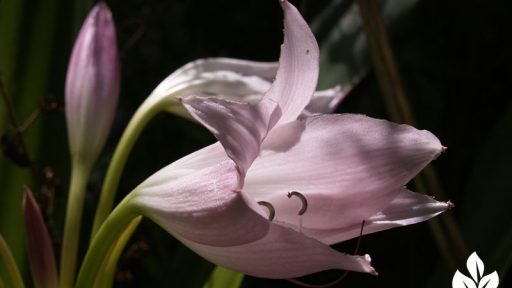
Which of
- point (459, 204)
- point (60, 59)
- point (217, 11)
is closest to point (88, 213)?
point (60, 59)

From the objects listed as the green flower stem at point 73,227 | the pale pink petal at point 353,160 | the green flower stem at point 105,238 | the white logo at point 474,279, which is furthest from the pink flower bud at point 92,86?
the white logo at point 474,279

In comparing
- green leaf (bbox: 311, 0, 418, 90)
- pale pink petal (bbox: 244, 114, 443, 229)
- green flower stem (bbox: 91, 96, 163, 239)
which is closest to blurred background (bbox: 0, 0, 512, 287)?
green leaf (bbox: 311, 0, 418, 90)

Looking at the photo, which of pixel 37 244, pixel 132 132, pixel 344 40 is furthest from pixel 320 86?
pixel 37 244

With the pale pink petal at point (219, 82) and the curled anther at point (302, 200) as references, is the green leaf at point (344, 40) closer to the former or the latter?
the pale pink petal at point (219, 82)

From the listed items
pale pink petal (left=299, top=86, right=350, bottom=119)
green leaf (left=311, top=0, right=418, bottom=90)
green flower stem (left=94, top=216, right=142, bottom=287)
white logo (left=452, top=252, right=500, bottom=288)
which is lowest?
green flower stem (left=94, top=216, right=142, bottom=287)

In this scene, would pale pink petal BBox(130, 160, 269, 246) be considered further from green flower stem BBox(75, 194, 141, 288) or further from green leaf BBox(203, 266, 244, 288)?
green leaf BBox(203, 266, 244, 288)

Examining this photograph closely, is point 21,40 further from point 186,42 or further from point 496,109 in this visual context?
point 496,109

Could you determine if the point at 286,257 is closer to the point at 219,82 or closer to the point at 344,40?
the point at 219,82
